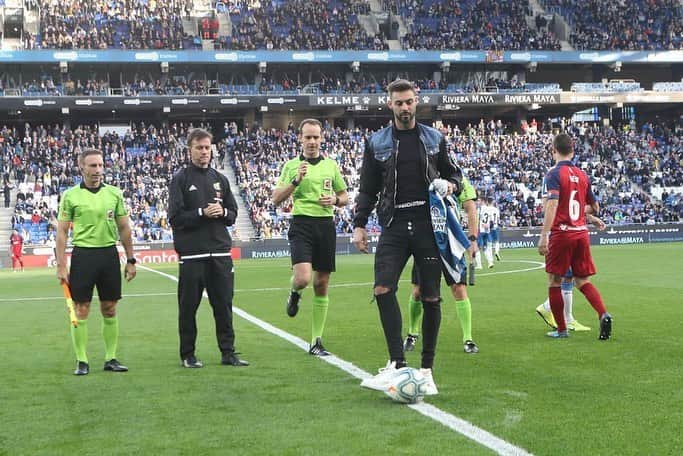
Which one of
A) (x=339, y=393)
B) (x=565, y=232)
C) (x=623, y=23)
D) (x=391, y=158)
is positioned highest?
(x=623, y=23)

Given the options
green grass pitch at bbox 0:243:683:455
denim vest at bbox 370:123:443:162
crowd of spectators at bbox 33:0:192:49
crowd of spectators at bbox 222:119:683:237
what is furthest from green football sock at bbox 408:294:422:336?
crowd of spectators at bbox 33:0:192:49

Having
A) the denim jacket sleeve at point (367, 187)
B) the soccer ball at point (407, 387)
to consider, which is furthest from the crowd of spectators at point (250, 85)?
the soccer ball at point (407, 387)

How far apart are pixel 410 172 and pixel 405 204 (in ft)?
0.83

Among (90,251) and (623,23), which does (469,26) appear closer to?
(623,23)

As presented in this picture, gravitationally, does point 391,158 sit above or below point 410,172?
above

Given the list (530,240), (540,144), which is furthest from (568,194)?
(540,144)

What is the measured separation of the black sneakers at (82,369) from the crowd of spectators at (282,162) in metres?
33.7

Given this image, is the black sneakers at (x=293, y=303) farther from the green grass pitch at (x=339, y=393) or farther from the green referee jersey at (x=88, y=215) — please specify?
the green referee jersey at (x=88, y=215)

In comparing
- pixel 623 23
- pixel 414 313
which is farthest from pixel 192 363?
pixel 623 23

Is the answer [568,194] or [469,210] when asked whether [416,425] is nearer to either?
[469,210]

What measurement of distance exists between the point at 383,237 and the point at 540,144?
50770 millimetres

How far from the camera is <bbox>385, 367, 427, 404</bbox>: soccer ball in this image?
6.34m

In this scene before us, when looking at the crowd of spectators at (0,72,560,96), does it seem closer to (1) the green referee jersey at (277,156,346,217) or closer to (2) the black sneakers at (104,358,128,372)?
(1) the green referee jersey at (277,156,346,217)

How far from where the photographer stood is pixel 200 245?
8859 millimetres
